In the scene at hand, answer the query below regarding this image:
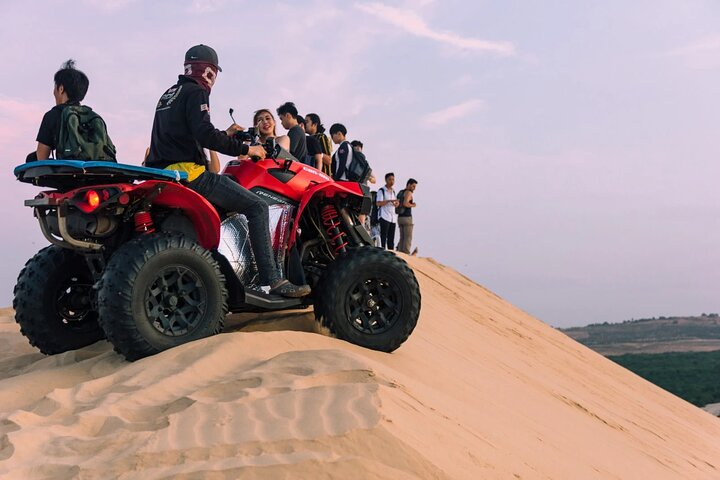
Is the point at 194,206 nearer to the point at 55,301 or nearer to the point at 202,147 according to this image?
the point at 202,147

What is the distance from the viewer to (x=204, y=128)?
5.48 m

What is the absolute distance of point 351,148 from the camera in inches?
486

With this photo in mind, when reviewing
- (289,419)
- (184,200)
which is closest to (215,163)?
(184,200)

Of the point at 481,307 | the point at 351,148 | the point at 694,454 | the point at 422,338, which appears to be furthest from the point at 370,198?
the point at 481,307

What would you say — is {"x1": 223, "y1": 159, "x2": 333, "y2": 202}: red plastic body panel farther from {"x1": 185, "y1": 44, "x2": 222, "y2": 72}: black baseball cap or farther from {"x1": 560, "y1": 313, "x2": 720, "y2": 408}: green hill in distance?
{"x1": 560, "y1": 313, "x2": 720, "y2": 408}: green hill in distance

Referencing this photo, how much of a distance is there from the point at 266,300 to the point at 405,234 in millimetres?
10816

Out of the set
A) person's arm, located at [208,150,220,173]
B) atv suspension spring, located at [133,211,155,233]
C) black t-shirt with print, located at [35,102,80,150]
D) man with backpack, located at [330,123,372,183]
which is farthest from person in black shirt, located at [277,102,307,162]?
atv suspension spring, located at [133,211,155,233]

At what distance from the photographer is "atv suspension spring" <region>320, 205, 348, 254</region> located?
6293 mm

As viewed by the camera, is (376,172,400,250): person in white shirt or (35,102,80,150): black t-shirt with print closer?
(35,102,80,150): black t-shirt with print

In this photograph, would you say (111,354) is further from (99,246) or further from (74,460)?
(74,460)

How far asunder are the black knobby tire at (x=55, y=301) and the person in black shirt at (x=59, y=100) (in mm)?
760

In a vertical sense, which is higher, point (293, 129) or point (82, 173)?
point (293, 129)

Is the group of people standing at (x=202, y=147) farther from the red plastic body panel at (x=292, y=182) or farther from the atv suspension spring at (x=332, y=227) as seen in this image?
the atv suspension spring at (x=332, y=227)

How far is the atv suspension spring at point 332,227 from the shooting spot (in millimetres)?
6293
